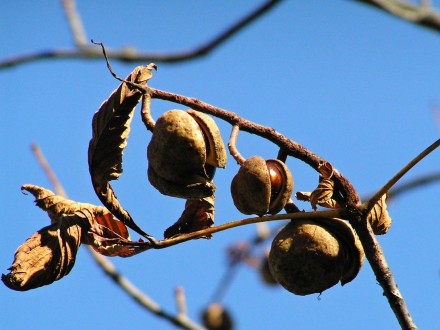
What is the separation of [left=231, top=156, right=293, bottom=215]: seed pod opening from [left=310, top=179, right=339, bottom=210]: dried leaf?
0.09 metres

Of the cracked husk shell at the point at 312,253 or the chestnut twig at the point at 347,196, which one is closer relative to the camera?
the chestnut twig at the point at 347,196

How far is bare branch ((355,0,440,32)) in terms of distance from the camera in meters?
2.48

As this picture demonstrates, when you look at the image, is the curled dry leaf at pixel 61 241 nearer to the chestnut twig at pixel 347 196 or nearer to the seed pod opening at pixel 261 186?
the chestnut twig at pixel 347 196

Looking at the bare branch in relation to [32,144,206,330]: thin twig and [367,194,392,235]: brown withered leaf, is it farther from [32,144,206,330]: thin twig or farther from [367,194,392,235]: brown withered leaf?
[32,144,206,330]: thin twig

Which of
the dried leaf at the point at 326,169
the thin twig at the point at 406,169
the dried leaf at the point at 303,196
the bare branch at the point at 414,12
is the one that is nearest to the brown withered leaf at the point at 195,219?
the dried leaf at the point at 303,196

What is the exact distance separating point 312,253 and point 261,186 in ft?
0.72

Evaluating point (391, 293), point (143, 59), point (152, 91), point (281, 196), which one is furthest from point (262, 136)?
point (143, 59)

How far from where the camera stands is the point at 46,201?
1882 mm

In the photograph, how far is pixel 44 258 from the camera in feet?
5.63

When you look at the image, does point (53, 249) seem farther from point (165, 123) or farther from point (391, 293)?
point (391, 293)

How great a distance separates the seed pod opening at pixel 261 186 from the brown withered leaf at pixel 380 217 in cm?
25

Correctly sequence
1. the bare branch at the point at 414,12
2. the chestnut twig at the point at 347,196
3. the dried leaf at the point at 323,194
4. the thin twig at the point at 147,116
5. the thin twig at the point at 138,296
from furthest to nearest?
the thin twig at the point at 138,296 < the bare branch at the point at 414,12 < the thin twig at the point at 147,116 < the dried leaf at the point at 323,194 < the chestnut twig at the point at 347,196

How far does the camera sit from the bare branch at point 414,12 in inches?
97.8

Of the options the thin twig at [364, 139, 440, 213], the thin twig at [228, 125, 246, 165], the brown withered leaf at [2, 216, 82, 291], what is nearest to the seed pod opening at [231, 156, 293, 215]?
the thin twig at [228, 125, 246, 165]
